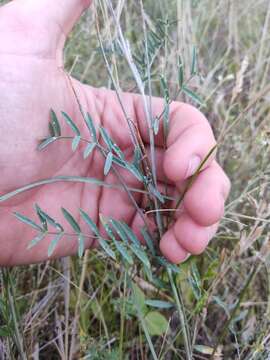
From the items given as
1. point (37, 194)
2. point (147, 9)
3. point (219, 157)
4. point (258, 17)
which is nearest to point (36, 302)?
point (37, 194)

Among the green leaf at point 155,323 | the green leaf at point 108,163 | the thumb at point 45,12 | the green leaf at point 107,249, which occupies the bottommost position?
the green leaf at point 155,323

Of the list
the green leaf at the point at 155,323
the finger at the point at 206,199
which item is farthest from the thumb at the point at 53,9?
the green leaf at the point at 155,323

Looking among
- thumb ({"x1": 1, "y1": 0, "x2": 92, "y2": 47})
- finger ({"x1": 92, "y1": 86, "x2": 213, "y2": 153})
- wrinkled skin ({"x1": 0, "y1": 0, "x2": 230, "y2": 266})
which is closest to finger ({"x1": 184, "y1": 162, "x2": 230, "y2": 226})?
wrinkled skin ({"x1": 0, "y1": 0, "x2": 230, "y2": 266})

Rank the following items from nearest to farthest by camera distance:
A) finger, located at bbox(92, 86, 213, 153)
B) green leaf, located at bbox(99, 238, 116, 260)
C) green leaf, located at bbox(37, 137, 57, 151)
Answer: green leaf, located at bbox(99, 238, 116, 260) → green leaf, located at bbox(37, 137, 57, 151) → finger, located at bbox(92, 86, 213, 153)

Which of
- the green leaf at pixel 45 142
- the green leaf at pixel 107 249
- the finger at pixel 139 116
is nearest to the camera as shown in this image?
the green leaf at pixel 107 249

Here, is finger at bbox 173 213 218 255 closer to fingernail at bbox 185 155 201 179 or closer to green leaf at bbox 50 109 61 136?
fingernail at bbox 185 155 201 179

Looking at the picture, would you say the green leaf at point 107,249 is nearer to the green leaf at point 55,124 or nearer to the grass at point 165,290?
the grass at point 165,290

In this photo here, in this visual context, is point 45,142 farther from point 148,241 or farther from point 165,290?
point 165,290
